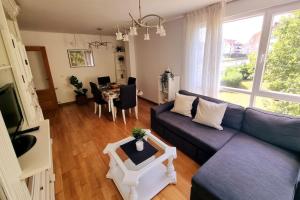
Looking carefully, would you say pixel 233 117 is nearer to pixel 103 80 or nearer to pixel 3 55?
pixel 3 55

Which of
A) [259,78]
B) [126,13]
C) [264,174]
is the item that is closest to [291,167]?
[264,174]

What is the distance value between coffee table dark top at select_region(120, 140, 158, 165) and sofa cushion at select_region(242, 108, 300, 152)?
55.5 inches

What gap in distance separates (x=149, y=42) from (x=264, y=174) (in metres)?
4.12

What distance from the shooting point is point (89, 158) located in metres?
2.27

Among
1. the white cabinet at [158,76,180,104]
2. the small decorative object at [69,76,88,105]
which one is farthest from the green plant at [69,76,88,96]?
the white cabinet at [158,76,180,104]

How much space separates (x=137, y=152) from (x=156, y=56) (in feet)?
10.6

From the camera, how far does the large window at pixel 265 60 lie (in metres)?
2.05

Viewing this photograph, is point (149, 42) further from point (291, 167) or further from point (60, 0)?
point (291, 167)

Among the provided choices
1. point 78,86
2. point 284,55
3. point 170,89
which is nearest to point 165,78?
point 170,89

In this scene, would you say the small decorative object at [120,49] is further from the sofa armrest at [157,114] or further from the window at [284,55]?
the window at [284,55]

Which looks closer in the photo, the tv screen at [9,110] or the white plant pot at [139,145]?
the tv screen at [9,110]

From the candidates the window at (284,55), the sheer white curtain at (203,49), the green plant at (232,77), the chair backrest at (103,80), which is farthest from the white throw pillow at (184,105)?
the chair backrest at (103,80)

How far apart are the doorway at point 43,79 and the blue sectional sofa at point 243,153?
3.90 m

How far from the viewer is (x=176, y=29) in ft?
11.4
